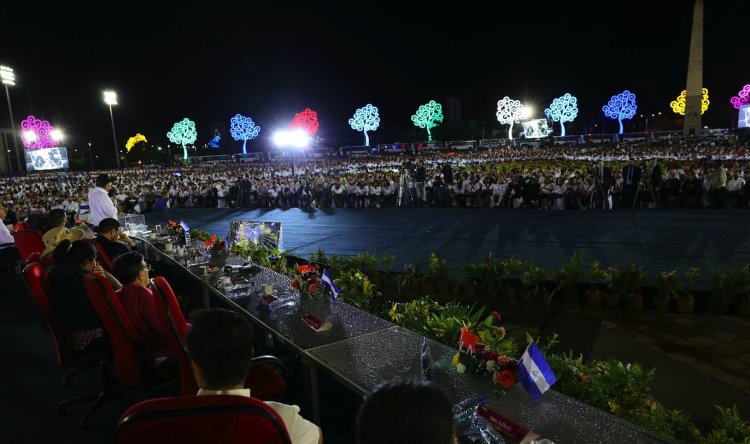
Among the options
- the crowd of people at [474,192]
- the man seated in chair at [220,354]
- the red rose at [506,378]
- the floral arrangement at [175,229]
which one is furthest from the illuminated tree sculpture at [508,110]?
the man seated in chair at [220,354]

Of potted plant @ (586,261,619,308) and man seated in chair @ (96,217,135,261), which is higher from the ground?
man seated in chair @ (96,217,135,261)

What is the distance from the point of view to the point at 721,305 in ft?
18.6

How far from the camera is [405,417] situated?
1.05 meters

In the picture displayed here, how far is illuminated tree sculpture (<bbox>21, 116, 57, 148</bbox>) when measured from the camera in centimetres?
3797

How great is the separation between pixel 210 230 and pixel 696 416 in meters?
12.4

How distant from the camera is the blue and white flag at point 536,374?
7.14 feet

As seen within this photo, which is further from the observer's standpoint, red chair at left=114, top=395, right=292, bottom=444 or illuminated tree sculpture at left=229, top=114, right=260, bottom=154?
illuminated tree sculpture at left=229, top=114, right=260, bottom=154

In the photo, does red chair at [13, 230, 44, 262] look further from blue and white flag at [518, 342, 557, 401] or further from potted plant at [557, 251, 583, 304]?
potted plant at [557, 251, 583, 304]

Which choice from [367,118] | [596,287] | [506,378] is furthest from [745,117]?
[506,378]

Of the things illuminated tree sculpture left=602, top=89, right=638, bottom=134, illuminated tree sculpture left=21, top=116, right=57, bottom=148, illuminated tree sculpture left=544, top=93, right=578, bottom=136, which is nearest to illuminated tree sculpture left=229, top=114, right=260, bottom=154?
illuminated tree sculpture left=21, top=116, right=57, bottom=148

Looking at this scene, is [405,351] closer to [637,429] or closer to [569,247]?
[637,429]

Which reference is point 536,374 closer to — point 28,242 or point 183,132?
point 28,242

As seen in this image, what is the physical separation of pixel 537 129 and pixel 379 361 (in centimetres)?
6613

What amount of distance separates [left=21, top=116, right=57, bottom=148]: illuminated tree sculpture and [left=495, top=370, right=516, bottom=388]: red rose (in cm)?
4576
